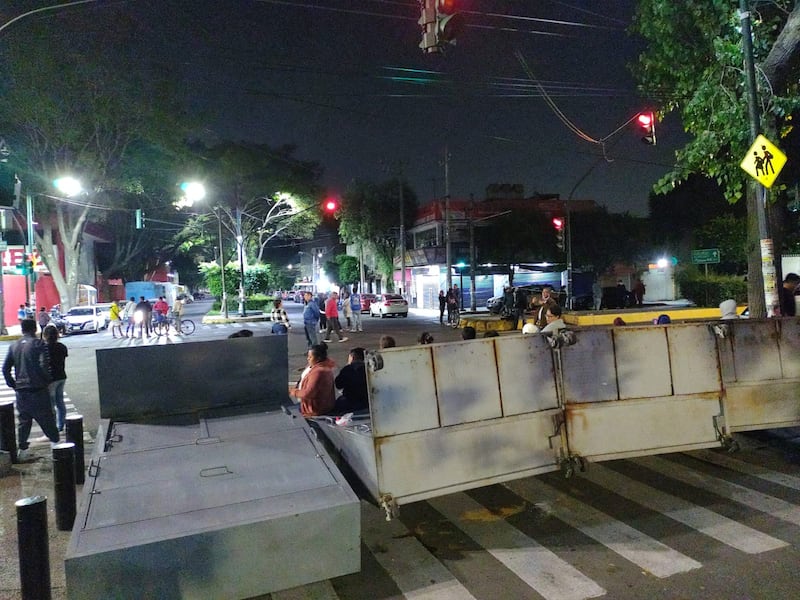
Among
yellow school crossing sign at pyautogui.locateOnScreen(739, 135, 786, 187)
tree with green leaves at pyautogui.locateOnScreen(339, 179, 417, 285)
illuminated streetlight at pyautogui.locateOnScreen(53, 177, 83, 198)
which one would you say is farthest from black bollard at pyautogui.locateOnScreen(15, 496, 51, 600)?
tree with green leaves at pyautogui.locateOnScreen(339, 179, 417, 285)

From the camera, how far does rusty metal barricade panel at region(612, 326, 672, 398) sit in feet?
20.1

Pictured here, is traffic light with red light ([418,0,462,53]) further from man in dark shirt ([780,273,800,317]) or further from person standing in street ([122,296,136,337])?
person standing in street ([122,296,136,337])

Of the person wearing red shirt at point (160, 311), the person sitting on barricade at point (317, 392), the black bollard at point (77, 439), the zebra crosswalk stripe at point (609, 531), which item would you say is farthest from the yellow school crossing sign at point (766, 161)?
the person wearing red shirt at point (160, 311)

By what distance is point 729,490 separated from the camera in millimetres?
5910

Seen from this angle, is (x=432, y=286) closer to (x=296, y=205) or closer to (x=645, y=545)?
(x=296, y=205)

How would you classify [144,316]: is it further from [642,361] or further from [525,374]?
[642,361]

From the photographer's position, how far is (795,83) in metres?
10.8

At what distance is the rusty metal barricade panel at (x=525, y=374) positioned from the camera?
18.5 feet

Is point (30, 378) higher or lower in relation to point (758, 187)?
lower

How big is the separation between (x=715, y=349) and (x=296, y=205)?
128 ft

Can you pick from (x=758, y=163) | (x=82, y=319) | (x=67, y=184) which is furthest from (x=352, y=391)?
(x=82, y=319)

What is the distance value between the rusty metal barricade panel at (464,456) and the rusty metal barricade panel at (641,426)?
13.2 inches

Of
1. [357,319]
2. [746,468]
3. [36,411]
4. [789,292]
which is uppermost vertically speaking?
[789,292]

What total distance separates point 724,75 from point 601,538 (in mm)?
8814
